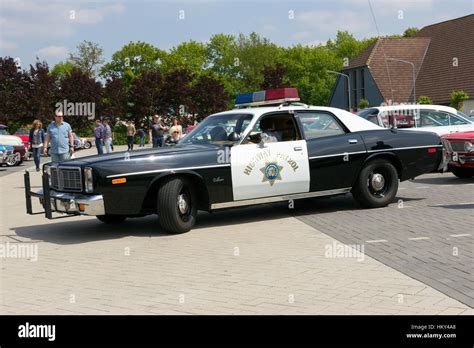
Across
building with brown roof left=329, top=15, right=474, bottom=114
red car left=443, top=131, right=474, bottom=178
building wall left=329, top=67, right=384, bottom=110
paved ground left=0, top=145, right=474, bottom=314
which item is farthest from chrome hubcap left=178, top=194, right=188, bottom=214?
building wall left=329, top=67, right=384, bottom=110

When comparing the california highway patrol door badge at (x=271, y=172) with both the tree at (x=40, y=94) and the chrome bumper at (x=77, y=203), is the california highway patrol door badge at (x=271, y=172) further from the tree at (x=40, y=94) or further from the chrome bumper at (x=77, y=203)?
the tree at (x=40, y=94)

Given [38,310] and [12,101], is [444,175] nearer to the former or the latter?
[38,310]

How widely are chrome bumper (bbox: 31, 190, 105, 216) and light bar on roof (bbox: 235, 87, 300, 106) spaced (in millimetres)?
3417

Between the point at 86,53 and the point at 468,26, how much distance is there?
6272cm

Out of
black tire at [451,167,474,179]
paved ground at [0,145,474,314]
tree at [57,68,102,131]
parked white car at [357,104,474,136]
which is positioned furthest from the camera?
tree at [57,68,102,131]

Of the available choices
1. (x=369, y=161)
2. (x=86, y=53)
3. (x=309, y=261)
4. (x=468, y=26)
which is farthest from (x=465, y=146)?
(x=86, y=53)

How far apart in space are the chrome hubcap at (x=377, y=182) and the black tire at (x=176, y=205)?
3.02 m

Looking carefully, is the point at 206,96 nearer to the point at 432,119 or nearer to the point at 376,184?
the point at 432,119

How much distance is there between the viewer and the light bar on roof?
10.4m

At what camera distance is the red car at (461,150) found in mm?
13938

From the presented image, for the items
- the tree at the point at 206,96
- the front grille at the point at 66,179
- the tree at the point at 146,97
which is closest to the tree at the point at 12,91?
the tree at the point at 146,97

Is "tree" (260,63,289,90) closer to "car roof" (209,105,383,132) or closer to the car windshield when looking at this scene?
"car roof" (209,105,383,132)

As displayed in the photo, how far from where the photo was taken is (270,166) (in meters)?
9.57

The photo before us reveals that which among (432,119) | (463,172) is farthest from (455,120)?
(463,172)
